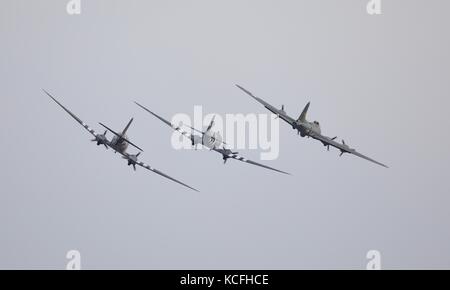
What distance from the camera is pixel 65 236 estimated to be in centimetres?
18325

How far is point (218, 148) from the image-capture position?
129750 millimetres

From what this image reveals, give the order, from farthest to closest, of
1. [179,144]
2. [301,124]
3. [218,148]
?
1. [179,144]
2. [218,148]
3. [301,124]
